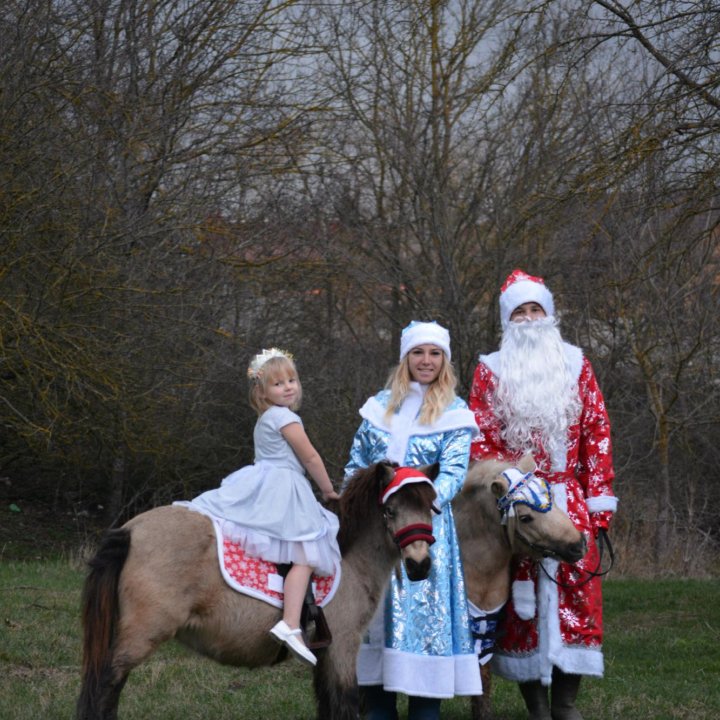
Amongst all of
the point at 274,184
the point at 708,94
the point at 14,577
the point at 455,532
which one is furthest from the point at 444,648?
the point at 274,184

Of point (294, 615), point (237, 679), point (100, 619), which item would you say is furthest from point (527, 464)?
point (237, 679)

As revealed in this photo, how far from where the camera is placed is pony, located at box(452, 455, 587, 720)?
5207 millimetres

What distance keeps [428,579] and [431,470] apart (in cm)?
60

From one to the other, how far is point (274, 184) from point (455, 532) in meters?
10.6

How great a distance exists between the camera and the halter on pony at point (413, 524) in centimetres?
452

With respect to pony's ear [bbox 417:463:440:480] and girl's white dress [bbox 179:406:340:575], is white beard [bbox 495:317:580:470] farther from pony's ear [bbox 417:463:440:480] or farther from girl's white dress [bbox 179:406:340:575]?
girl's white dress [bbox 179:406:340:575]

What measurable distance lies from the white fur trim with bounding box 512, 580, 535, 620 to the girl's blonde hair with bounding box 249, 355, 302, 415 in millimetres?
1472

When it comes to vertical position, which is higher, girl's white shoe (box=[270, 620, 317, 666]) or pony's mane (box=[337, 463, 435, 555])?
pony's mane (box=[337, 463, 435, 555])

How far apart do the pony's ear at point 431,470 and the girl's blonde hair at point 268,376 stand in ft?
2.04

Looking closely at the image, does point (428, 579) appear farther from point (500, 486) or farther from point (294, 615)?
point (294, 615)

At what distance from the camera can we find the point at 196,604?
4469mm

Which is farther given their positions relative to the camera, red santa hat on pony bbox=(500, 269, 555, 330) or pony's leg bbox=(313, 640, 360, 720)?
red santa hat on pony bbox=(500, 269, 555, 330)

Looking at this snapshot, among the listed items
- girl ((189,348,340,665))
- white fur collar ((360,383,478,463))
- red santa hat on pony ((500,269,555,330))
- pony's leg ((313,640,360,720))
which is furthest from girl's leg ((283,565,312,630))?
red santa hat on pony ((500,269,555,330))

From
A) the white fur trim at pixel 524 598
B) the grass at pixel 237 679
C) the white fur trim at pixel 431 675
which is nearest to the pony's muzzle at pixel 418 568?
the white fur trim at pixel 431 675
